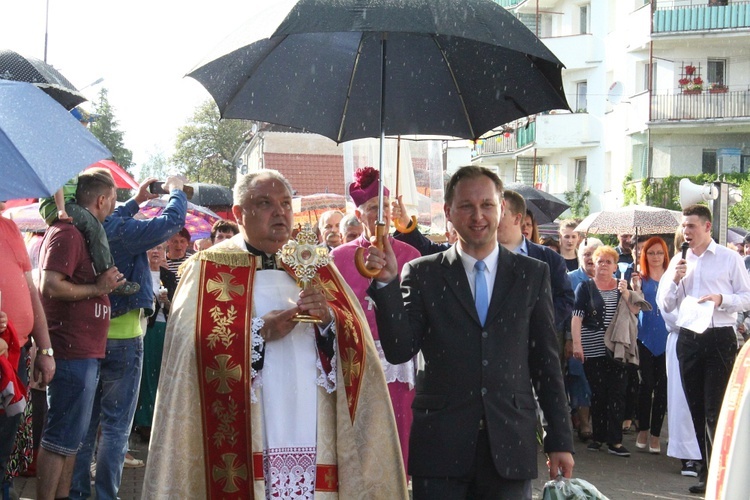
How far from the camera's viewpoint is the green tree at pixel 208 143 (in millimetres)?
75938

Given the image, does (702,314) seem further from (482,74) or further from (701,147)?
(701,147)

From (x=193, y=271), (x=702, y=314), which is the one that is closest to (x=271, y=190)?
(x=193, y=271)

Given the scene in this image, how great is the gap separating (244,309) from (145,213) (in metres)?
8.59

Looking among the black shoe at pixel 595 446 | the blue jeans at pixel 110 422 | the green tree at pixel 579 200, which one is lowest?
the black shoe at pixel 595 446

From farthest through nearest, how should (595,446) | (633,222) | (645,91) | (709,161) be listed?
1. (709,161)
2. (645,91)
3. (633,222)
4. (595,446)

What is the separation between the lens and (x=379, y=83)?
6.17 metres

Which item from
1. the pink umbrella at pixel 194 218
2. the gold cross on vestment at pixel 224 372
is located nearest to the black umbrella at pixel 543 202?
the pink umbrella at pixel 194 218

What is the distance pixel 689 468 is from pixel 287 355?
618 cm

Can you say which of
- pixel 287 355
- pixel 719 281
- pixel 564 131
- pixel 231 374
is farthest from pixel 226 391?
pixel 564 131

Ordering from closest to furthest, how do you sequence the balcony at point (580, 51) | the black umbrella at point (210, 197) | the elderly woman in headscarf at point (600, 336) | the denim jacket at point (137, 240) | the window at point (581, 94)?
the denim jacket at point (137, 240) → the elderly woman in headscarf at point (600, 336) → the black umbrella at point (210, 197) → the balcony at point (580, 51) → the window at point (581, 94)

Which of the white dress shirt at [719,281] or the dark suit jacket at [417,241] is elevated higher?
the dark suit jacket at [417,241]

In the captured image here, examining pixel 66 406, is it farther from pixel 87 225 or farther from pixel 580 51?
pixel 580 51

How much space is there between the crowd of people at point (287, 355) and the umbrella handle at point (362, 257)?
0.01 m

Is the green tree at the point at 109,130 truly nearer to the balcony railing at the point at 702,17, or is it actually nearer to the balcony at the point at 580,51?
the balcony at the point at 580,51
